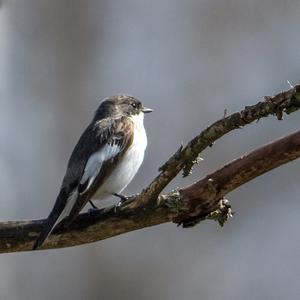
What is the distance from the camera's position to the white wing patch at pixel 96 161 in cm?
725

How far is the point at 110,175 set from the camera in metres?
7.52

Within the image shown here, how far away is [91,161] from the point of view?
7441 millimetres

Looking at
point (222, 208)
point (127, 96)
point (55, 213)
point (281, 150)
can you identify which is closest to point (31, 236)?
point (55, 213)

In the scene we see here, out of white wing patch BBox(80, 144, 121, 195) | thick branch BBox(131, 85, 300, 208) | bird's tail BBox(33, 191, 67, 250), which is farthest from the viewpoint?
white wing patch BBox(80, 144, 121, 195)

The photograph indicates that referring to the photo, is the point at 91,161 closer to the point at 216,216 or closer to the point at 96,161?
the point at 96,161

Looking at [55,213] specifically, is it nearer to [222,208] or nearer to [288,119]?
[222,208]

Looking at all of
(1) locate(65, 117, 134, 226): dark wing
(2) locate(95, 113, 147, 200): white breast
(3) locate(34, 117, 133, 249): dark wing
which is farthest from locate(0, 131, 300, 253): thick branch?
(2) locate(95, 113, 147, 200): white breast

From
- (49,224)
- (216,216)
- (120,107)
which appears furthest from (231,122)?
(120,107)

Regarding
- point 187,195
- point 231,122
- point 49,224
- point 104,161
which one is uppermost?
point 231,122

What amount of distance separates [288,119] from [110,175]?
4220 millimetres

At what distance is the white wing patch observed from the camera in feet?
23.8

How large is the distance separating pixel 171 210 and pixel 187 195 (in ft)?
0.42

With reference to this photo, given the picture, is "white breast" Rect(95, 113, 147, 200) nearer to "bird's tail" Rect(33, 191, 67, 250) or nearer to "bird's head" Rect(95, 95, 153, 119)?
"bird's head" Rect(95, 95, 153, 119)

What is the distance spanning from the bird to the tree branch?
21cm
